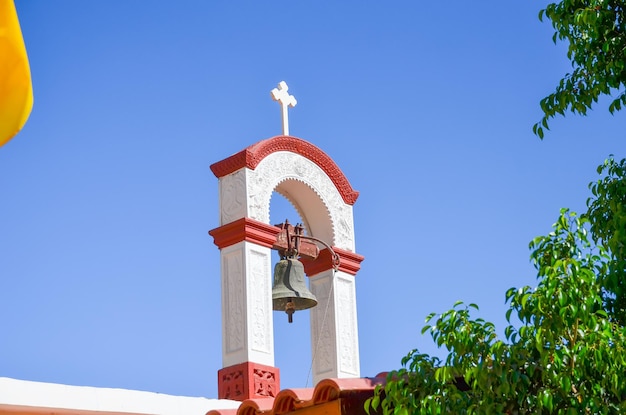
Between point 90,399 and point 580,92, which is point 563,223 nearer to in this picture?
point 580,92

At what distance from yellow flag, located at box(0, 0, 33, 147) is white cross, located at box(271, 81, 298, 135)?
22.5ft

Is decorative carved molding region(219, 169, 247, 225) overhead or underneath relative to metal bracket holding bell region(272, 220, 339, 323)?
overhead

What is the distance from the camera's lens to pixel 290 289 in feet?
26.9

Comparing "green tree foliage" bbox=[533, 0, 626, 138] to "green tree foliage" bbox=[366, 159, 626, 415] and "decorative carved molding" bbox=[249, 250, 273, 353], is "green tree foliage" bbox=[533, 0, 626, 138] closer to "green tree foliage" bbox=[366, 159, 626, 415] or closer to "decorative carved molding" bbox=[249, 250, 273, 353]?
"green tree foliage" bbox=[366, 159, 626, 415]

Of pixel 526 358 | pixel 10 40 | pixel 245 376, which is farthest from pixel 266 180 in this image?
pixel 10 40

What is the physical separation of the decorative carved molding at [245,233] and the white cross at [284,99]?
1086 mm

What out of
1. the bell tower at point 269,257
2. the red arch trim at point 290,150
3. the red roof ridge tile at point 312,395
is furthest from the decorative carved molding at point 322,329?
the red roof ridge tile at point 312,395

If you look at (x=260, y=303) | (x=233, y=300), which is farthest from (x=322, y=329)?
(x=233, y=300)

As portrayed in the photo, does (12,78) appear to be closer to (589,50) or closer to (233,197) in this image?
(589,50)

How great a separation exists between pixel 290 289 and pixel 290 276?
128mm

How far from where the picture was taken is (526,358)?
14.5 feet

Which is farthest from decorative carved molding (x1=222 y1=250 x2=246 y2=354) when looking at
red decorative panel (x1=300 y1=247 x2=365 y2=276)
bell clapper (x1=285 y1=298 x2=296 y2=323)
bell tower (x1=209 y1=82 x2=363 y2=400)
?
red decorative panel (x1=300 y1=247 x2=365 y2=276)

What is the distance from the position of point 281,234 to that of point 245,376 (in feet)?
4.16

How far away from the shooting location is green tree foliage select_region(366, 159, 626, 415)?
422 centimetres
